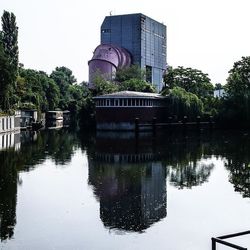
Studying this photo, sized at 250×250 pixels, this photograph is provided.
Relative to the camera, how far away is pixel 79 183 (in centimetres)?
2652

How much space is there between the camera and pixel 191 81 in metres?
93.6

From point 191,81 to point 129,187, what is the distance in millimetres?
70649

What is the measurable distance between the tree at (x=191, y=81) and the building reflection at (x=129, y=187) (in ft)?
168

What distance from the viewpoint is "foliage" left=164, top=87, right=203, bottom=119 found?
7631cm

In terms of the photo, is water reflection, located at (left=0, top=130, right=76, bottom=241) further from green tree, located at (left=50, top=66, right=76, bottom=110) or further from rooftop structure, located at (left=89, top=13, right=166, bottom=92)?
green tree, located at (left=50, top=66, right=76, bottom=110)

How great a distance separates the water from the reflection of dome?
80733 mm

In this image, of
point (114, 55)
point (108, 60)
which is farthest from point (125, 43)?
point (108, 60)

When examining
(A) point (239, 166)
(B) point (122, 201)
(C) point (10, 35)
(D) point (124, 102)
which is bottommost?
(B) point (122, 201)

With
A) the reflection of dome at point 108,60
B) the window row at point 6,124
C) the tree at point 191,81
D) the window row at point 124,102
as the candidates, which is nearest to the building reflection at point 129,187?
the window row at point 6,124

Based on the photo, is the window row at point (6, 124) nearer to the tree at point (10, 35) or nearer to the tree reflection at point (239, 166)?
the tree at point (10, 35)

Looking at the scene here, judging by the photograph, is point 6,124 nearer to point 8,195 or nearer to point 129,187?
point 129,187

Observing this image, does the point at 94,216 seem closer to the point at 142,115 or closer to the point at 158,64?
the point at 142,115

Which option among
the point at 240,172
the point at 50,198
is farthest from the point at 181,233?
the point at 240,172

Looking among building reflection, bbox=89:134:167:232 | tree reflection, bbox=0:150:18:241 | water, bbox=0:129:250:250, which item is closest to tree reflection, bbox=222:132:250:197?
water, bbox=0:129:250:250
